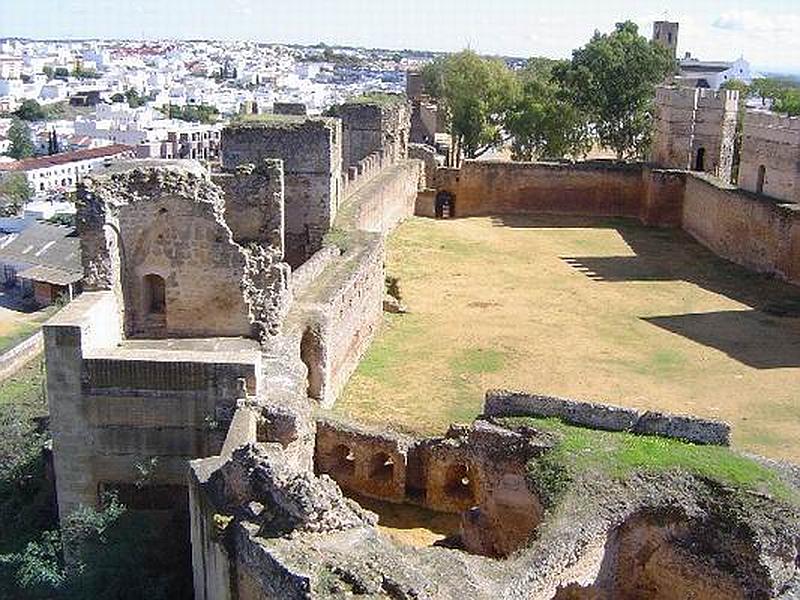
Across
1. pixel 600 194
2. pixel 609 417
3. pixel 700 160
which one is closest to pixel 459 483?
pixel 609 417

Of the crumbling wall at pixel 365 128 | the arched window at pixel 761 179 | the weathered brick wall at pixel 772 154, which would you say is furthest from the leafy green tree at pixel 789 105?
the crumbling wall at pixel 365 128

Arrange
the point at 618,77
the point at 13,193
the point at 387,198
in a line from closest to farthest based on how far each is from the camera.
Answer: the point at 387,198, the point at 618,77, the point at 13,193

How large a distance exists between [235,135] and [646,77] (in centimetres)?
2464

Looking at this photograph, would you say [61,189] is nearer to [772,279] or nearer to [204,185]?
[772,279]

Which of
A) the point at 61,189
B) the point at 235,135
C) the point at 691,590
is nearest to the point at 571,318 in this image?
the point at 235,135

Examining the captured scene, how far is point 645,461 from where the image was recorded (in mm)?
12273

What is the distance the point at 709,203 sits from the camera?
34.4 meters

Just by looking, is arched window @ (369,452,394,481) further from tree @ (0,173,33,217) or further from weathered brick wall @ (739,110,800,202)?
tree @ (0,173,33,217)

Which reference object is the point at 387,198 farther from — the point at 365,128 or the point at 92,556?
the point at 92,556

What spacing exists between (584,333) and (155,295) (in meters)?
12.3

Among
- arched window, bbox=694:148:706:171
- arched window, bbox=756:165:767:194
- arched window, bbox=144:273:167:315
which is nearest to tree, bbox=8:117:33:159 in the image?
arched window, bbox=694:148:706:171

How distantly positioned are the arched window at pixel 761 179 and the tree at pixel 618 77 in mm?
11578

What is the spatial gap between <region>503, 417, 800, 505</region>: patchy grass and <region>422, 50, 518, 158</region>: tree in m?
35.3

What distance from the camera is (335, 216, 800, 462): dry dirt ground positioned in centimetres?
1922
